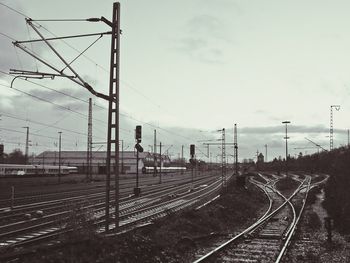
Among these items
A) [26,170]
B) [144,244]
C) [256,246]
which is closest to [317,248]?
[256,246]

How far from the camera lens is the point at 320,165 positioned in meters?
113

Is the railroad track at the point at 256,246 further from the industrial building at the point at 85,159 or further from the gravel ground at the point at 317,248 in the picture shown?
the industrial building at the point at 85,159

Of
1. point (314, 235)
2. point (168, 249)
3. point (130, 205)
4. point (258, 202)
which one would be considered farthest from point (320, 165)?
point (168, 249)

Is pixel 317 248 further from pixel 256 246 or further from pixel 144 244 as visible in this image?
pixel 144 244

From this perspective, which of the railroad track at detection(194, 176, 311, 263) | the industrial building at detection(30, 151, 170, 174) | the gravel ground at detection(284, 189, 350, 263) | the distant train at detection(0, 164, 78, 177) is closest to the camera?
the railroad track at detection(194, 176, 311, 263)

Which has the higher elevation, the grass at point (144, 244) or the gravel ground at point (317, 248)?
the grass at point (144, 244)

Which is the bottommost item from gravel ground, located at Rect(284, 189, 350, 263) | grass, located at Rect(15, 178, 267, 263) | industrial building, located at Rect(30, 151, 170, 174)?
gravel ground, located at Rect(284, 189, 350, 263)

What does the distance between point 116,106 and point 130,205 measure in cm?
1725

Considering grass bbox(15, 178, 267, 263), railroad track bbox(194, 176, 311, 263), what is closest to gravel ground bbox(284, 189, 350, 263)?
railroad track bbox(194, 176, 311, 263)

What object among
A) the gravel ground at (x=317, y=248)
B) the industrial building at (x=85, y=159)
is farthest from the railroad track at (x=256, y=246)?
the industrial building at (x=85, y=159)

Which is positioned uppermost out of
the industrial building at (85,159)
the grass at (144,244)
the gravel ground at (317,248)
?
the industrial building at (85,159)

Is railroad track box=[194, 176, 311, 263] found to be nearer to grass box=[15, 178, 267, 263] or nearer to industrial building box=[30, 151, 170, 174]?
grass box=[15, 178, 267, 263]

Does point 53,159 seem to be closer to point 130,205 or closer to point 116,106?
point 130,205

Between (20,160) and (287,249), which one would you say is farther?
(20,160)
